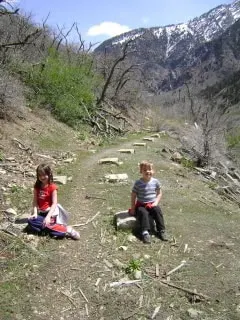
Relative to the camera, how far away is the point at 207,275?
6.53 meters

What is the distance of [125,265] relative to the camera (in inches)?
261

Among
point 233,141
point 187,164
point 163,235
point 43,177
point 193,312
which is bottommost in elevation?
point 233,141

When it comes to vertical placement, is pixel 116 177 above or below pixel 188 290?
above

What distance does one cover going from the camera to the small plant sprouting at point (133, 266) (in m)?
6.45

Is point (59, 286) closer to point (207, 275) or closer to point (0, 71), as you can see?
point (207, 275)

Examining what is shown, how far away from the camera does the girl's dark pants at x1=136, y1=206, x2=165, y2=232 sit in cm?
751

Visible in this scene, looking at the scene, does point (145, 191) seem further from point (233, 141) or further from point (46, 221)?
point (233, 141)

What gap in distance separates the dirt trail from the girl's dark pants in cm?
25

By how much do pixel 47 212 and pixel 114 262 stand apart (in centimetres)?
142

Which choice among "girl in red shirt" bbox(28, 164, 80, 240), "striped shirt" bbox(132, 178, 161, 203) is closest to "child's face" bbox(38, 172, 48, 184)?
"girl in red shirt" bbox(28, 164, 80, 240)

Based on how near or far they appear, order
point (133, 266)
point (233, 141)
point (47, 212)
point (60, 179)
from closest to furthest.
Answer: point (133, 266) → point (47, 212) → point (60, 179) → point (233, 141)

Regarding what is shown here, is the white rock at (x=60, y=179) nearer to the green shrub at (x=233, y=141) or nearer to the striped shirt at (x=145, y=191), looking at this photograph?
the striped shirt at (x=145, y=191)

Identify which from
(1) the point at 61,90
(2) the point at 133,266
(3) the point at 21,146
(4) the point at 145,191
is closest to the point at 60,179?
(3) the point at 21,146

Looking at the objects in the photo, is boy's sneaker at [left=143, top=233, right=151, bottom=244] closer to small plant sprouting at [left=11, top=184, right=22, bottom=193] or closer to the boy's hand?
the boy's hand
